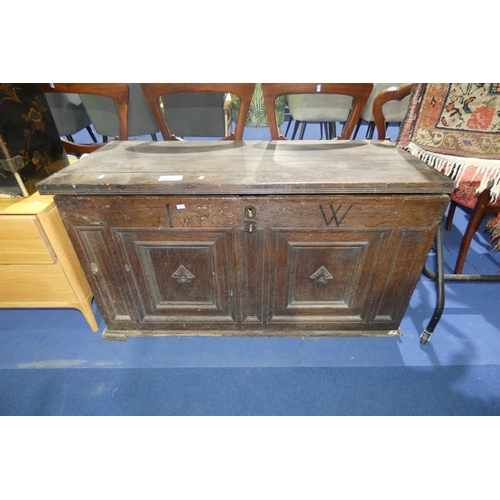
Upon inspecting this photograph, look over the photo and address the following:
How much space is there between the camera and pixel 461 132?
4.13 feet

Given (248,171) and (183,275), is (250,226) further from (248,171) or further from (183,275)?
(183,275)

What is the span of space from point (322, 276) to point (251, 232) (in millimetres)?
347

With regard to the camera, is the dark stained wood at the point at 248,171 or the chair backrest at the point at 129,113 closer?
the dark stained wood at the point at 248,171

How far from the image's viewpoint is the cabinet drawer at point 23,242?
94cm

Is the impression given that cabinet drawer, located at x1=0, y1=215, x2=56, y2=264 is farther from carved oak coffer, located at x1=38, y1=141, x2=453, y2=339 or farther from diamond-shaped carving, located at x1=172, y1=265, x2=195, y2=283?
diamond-shaped carving, located at x1=172, y1=265, x2=195, y2=283

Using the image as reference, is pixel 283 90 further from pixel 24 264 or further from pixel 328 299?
pixel 24 264

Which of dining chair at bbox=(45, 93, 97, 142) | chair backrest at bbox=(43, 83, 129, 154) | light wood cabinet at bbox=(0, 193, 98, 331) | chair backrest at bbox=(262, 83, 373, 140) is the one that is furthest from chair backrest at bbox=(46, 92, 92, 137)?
chair backrest at bbox=(262, 83, 373, 140)

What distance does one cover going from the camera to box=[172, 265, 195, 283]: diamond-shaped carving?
3.40 ft

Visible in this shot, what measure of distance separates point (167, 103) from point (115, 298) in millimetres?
1492

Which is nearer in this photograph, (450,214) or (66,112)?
(450,214)

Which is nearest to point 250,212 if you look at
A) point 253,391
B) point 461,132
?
point 253,391

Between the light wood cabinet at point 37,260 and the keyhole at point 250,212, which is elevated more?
the keyhole at point 250,212

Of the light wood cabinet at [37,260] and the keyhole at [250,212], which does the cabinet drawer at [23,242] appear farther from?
the keyhole at [250,212]

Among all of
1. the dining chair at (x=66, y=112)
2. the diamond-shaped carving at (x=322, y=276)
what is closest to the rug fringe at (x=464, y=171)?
the diamond-shaped carving at (x=322, y=276)
